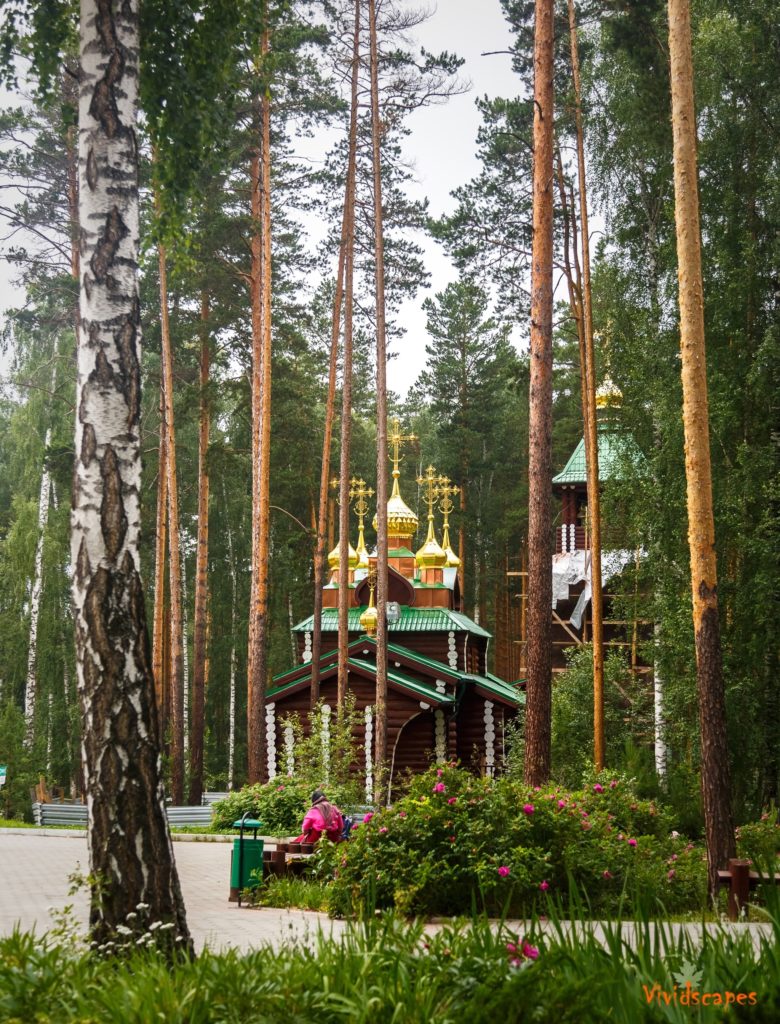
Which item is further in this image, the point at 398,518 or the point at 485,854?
the point at 398,518

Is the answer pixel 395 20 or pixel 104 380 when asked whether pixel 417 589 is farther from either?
pixel 104 380

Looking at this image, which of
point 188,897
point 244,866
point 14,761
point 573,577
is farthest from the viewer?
point 573,577

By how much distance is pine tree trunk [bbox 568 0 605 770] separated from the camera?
18.0 meters

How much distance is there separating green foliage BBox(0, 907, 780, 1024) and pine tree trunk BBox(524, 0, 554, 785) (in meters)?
7.17

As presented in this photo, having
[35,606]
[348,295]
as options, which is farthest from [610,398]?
[35,606]

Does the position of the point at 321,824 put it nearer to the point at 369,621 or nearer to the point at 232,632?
the point at 369,621

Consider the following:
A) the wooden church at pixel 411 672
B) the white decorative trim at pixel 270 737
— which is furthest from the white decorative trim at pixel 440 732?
the white decorative trim at pixel 270 737

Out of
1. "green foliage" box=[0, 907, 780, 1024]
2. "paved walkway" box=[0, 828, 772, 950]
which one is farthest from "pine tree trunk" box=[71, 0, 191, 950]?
"green foliage" box=[0, 907, 780, 1024]

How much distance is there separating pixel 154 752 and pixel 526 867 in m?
4.02

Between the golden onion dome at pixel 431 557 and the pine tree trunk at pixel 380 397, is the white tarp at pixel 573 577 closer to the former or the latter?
the golden onion dome at pixel 431 557

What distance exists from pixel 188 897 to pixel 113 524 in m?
6.14

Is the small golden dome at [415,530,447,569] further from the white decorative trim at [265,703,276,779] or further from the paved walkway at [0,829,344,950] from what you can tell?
the paved walkway at [0,829,344,950]

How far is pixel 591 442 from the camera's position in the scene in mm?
18875

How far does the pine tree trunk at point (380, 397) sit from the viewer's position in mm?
20750
